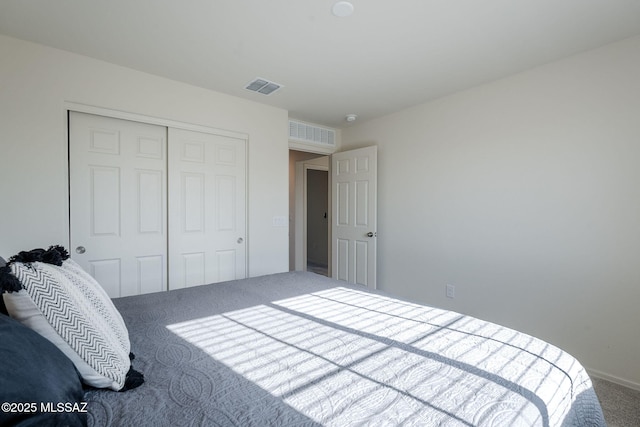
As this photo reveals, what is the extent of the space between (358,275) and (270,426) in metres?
3.25

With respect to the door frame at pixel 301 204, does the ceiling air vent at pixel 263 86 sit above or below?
above

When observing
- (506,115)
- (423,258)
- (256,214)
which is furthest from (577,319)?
(256,214)

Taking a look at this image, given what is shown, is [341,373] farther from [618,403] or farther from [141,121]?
[141,121]

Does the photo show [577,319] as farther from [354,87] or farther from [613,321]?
[354,87]

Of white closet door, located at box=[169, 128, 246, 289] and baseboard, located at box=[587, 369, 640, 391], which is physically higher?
white closet door, located at box=[169, 128, 246, 289]

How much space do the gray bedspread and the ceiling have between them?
1.76 metres

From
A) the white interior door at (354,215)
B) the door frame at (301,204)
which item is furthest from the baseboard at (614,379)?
the door frame at (301,204)

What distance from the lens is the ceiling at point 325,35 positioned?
180cm

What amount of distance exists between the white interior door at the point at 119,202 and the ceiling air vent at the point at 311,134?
155 cm

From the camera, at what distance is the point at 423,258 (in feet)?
11.1

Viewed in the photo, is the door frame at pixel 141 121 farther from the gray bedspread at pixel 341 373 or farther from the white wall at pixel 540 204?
the white wall at pixel 540 204

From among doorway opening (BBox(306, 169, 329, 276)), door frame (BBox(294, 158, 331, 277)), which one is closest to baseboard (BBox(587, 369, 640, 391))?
door frame (BBox(294, 158, 331, 277))

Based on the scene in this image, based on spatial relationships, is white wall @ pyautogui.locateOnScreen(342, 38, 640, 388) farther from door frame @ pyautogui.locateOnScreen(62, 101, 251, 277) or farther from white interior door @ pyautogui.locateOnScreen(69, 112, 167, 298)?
white interior door @ pyautogui.locateOnScreen(69, 112, 167, 298)

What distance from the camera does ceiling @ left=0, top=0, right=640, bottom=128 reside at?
5.89 ft
